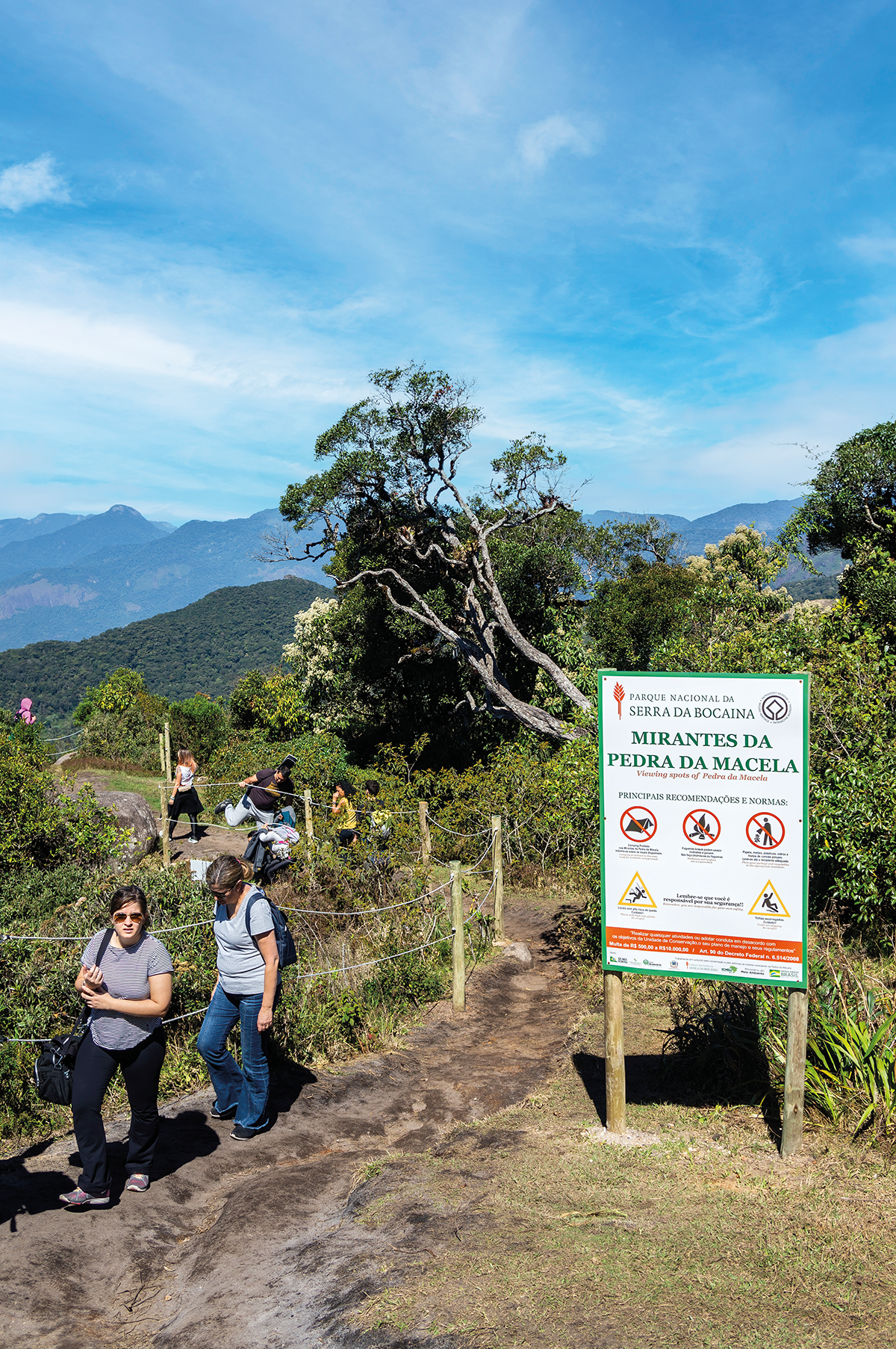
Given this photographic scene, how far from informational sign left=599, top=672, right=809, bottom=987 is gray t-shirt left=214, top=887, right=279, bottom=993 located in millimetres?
1829

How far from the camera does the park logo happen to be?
13.3 ft

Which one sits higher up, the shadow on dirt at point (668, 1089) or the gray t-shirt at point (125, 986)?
the gray t-shirt at point (125, 986)

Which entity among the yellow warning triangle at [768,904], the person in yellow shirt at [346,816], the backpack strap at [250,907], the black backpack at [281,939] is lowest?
the person in yellow shirt at [346,816]

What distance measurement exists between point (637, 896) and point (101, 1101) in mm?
2734

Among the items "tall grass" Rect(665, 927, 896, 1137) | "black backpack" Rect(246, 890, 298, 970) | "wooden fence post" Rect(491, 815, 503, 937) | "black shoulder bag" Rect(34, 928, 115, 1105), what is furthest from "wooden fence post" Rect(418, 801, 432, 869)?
"black shoulder bag" Rect(34, 928, 115, 1105)

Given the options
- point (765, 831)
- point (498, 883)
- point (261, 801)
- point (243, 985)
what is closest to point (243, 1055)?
point (243, 985)

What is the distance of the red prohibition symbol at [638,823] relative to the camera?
173 inches

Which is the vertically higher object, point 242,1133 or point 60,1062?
point 60,1062

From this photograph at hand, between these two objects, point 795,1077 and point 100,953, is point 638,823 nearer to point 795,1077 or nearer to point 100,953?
point 795,1077

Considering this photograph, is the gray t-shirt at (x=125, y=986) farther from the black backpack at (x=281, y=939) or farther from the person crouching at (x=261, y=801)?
the person crouching at (x=261, y=801)

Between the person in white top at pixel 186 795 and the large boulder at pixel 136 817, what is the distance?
1.09 ft

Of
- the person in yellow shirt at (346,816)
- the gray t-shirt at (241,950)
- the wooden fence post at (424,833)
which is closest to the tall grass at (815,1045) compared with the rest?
the gray t-shirt at (241,950)

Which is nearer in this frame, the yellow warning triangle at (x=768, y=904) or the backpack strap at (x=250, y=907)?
the yellow warning triangle at (x=768, y=904)

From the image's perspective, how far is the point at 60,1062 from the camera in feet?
13.1
